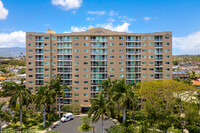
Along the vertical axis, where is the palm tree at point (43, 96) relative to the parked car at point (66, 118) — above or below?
above

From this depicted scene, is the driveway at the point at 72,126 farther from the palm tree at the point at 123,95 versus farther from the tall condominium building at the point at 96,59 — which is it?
the palm tree at the point at 123,95

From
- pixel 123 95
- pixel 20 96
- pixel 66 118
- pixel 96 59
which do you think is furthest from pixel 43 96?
pixel 123 95

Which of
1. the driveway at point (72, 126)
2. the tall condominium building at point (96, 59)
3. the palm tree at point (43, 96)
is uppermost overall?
the tall condominium building at point (96, 59)

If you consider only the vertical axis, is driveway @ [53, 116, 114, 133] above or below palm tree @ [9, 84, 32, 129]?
below

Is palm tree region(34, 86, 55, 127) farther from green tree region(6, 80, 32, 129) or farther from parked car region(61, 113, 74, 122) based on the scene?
parked car region(61, 113, 74, 122)

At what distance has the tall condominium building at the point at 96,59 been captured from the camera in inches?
1978

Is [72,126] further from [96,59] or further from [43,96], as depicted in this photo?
[96,59]

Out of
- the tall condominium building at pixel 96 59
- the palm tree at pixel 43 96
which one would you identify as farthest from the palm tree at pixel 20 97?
the tall condominium building at pixel 96 59

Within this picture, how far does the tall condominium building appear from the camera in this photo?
1978 inches

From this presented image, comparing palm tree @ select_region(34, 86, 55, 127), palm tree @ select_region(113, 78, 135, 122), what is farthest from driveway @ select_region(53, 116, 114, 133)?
palm tree @ select_region(113, 78, 135, 122)

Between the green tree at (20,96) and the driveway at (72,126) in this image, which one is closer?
the green tree at (20,96)

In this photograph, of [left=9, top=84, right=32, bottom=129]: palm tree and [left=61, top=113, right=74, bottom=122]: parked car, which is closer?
[left=9, top=84, right=32, bottom=129]: palm tree

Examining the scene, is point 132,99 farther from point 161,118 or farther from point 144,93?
point 161,118

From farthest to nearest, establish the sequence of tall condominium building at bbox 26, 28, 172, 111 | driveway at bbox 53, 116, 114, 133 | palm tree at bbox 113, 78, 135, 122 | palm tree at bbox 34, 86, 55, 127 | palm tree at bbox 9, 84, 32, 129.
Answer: tall condominium building at bbox 26, 28, 172, 111 → palm tree at bbox 34, 86, 55, 127 → driveway at bbox 53, 116, 114, 133 → palm tree at bbox 9, 84, 32, 129 → palm tree at bbox 113, 78, 135, 122
